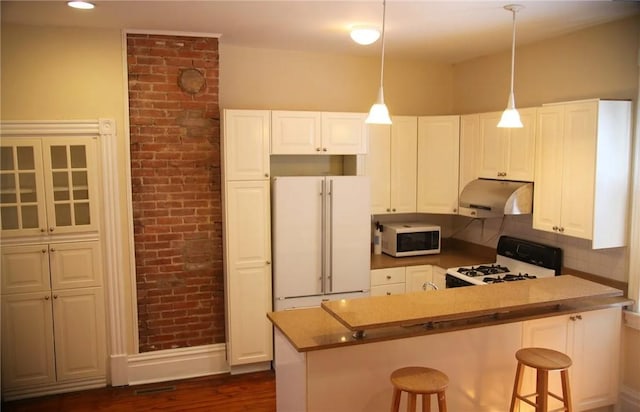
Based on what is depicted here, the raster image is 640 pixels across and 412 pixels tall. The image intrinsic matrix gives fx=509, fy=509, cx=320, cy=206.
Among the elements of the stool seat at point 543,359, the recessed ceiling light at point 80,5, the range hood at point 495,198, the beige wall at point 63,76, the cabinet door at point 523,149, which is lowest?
the stool seat at point 543,359

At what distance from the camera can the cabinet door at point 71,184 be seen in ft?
13.3

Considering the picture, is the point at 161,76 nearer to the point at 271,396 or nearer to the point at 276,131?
the point at 276,131

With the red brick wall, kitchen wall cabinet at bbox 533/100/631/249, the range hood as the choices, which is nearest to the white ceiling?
the red brick wall

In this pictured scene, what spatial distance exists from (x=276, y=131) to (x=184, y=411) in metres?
2.37

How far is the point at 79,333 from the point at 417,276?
305cm

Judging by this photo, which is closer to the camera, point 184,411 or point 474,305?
point 474,305

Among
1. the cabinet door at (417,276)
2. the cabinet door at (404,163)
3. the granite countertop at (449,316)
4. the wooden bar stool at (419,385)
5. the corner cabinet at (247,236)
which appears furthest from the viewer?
the cabinet door at (404,163)

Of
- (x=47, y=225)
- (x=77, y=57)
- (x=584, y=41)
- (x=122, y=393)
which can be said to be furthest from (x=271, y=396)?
(x=584, y=41)

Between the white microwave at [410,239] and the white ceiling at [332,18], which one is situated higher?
the white ceiling at [332,18]

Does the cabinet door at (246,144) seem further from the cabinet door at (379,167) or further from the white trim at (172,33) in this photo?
the cabinet door at (379,167)

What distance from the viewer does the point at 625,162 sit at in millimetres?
3641

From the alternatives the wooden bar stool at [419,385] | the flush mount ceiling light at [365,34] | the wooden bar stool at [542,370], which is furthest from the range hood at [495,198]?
the wooden bar stool at [419,385]

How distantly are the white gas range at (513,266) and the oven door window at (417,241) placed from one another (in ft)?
1.90

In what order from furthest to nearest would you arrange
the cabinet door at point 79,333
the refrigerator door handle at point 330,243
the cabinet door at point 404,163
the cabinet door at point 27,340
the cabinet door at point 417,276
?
the cabinet door at point 404,163 → the cabinet door at point 417,276 → the refrigerator door handle at point 330,243 → the cabinet door at point 79,333 → the cabinet door at point 27,340
